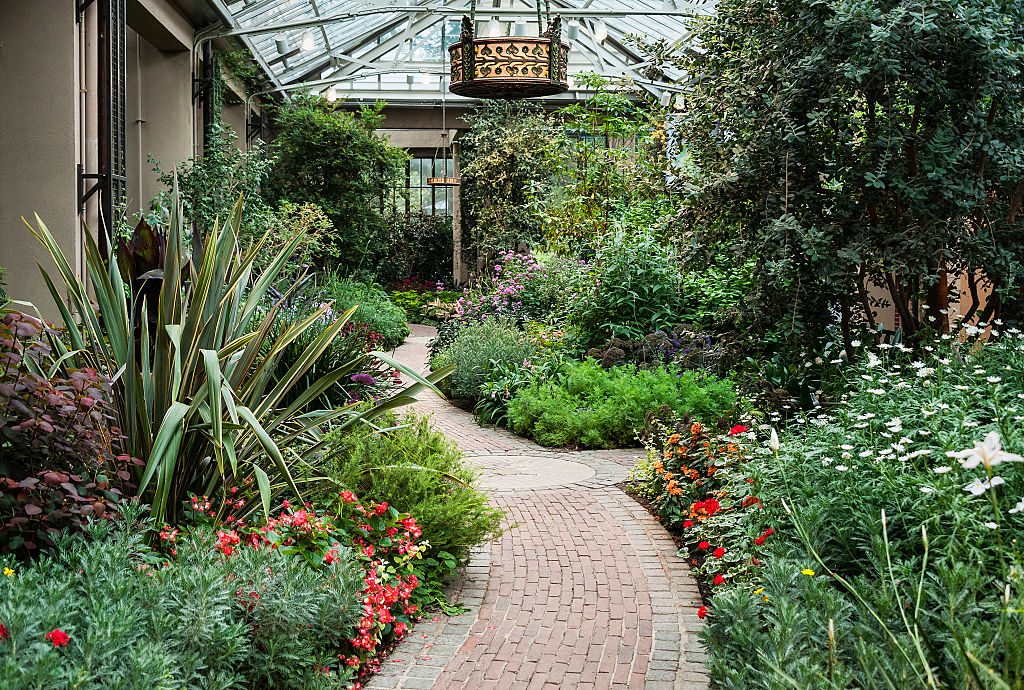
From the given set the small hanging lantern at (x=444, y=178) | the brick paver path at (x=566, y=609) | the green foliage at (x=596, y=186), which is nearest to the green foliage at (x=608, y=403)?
the brick paver path at (x=566, y=609)

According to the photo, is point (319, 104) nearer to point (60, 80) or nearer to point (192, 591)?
point (60, 80)

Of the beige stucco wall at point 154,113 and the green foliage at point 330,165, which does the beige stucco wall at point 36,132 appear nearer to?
the beige stucco wall at point 154,113

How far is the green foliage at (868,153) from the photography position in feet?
14.6

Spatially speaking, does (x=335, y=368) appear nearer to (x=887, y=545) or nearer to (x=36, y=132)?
(x=36, y=132)

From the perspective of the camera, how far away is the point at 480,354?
902 centimetres

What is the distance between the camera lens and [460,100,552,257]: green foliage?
55.5 feet

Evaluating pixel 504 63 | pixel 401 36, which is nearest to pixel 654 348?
pixel 504 63

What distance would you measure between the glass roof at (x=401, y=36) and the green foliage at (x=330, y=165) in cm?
61

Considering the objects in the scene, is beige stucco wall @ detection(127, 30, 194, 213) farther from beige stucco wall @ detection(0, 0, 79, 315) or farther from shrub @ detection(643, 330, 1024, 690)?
shrub @ detection(643, 330, 1024, 690)

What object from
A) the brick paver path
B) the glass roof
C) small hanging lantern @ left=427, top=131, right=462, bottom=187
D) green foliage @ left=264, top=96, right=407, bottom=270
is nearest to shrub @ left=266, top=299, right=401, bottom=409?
the brick paver path

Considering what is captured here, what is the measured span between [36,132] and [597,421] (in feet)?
16.0

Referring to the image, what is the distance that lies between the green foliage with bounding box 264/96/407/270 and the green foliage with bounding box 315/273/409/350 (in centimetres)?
182

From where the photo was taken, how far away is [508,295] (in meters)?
11.1

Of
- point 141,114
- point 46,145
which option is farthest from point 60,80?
point 141,114
